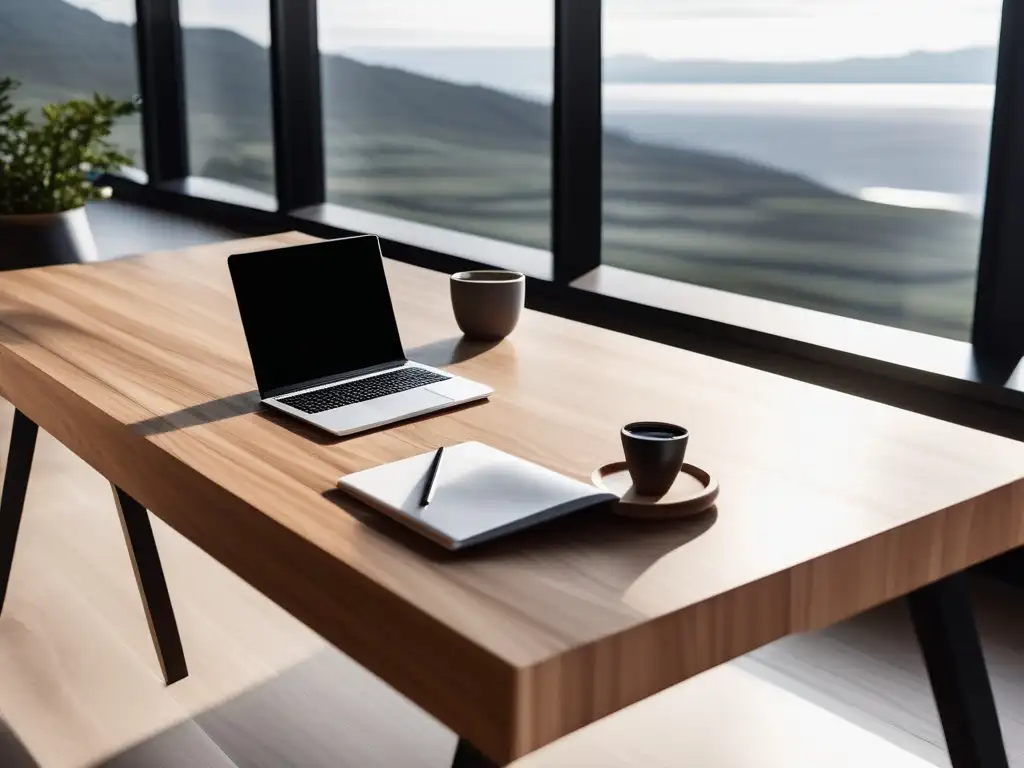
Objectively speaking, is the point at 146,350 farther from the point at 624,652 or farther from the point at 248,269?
the point at 624,652

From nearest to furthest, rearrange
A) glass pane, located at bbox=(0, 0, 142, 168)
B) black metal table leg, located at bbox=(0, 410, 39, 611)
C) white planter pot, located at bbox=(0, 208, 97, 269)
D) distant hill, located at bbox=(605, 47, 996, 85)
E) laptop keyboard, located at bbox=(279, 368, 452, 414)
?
laptop keyboard, located at bbox=(279, 368, 452, 414), black metal table leg, located at bbox=(0, 410, 39, 611), distant hill, located at bbox=(605, 47, 996, 85), white planter pot, located at bbox=(0, 208, 97, 269), glass pane, located at bbox=(0, 0, 142, 168)

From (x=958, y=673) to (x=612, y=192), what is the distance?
76.5 inches

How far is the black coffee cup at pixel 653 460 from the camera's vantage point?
1.07m

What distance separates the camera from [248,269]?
1396 mm

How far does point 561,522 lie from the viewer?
1.06 metres

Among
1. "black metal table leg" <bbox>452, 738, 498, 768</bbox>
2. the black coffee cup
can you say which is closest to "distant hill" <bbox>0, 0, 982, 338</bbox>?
the black coffee cup

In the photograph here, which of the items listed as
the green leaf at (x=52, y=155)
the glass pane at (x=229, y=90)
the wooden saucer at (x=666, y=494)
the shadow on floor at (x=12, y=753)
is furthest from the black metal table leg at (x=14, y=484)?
the glass pane at (x=229, y=90)

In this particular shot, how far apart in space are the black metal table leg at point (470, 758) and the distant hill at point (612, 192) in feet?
5.32

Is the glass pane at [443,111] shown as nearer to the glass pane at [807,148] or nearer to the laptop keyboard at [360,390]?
the glass pane at [807,148]

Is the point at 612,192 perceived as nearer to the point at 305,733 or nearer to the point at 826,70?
the point at 826,70

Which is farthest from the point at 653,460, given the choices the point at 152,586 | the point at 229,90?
the point at 229,90

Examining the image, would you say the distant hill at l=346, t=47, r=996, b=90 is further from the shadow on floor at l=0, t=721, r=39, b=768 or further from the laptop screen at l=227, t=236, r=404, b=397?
the shadow on floor at l=0, t=721, r=39, b=768

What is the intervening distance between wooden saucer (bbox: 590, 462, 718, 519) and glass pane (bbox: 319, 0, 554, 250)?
2.16m

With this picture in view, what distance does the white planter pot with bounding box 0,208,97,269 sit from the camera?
2580mm
